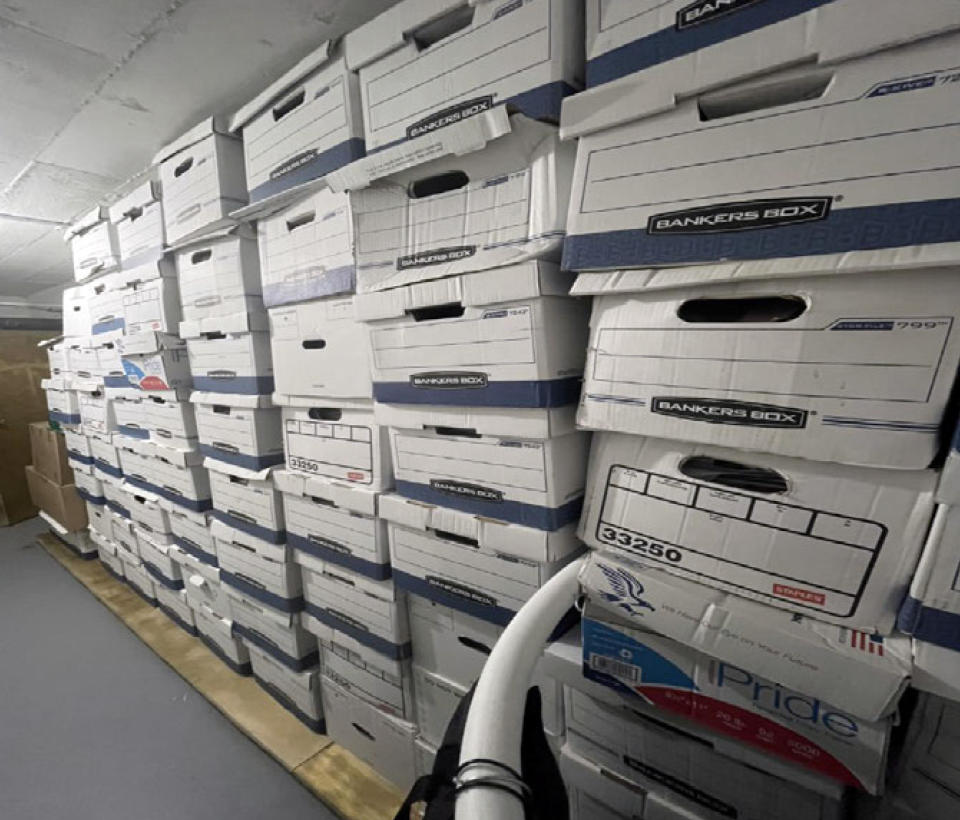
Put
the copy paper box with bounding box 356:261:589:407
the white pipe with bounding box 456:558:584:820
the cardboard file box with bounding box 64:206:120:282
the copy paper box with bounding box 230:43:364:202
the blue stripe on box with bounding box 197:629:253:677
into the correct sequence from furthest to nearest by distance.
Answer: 1. the cardboard file box with bounding box 64:206:120:282
2. the blue stripe on box with bounding box 197:629:253:677
3. the copy paper box with bounding box 230:43:364:202
4. the copy paper box with bounding box 356:261:589:407
5. the white pipe with bounding box 456:558:584:820

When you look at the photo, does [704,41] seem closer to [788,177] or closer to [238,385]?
[788,177]

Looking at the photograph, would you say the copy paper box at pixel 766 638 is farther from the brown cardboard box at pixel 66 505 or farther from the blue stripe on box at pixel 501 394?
the brown cardboard box at pixel 66 505

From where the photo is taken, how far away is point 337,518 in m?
1.10

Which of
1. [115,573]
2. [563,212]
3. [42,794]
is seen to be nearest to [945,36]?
[563,212]

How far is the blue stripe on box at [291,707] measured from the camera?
53.0 inches

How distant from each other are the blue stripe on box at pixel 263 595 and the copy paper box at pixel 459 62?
46.1 inches

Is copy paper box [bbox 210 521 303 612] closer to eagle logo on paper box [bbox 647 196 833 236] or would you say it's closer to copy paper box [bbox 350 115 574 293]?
copy paper box [bbox 350 115 574 293]

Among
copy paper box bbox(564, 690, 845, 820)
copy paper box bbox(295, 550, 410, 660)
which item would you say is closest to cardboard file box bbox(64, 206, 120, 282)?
copy paper box bbox(295, 550, 410, 660)

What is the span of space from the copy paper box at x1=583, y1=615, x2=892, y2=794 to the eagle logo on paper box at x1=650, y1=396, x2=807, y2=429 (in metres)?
0.29

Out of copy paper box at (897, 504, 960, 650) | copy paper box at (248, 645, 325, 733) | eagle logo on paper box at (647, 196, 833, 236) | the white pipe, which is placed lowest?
copy paper box at (248, 645, 325, 733)

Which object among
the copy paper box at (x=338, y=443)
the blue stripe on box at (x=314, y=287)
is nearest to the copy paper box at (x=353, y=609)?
the copy paper box at (x=338, y=443)

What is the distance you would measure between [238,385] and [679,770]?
4.24 feet

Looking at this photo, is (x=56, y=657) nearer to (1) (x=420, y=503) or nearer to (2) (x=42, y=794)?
(2) (x=42, y=794)

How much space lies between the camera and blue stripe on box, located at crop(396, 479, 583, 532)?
0.74 meters
